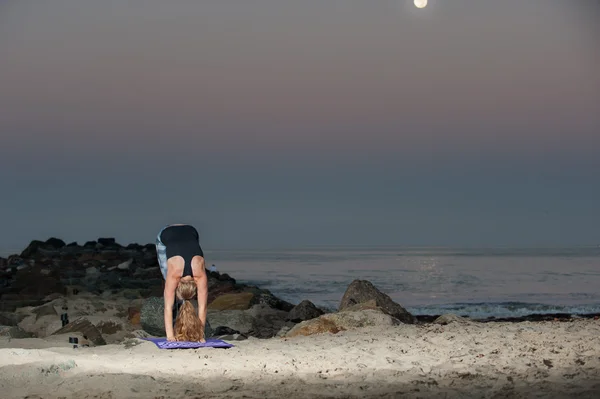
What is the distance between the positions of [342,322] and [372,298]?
367 centimetres

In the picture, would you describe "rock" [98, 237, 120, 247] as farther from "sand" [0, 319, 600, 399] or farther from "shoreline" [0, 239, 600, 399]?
"sand" [0, 319, 600, 399]

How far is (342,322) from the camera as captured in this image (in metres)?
11.3

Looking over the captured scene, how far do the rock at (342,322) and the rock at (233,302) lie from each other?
18.1 ft

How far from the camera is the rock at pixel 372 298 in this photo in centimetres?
1458

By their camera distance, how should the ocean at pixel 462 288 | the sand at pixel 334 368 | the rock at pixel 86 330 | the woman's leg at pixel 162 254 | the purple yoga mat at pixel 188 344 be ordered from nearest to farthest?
the sand at pixel 334 368 → the purple yoga mat at pixel 188 344 → the woman's leg at pixel 162 254 → the rock at pixel 86 330 → the ocean at pixel 462 288

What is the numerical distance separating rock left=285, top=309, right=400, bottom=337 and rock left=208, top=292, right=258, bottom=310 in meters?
5.52

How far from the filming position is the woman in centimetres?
945

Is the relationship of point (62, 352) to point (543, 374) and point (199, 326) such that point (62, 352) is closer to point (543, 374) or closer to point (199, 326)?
point (199, 326)

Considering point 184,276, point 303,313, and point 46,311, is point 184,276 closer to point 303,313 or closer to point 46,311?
point 303,313

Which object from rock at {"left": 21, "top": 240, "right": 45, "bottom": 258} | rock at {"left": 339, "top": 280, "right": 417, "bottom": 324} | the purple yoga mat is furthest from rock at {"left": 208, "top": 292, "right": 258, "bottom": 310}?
rock at {"left": 21, "top": 240, "right": 45, "bottom": 258}

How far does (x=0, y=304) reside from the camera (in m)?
18.3

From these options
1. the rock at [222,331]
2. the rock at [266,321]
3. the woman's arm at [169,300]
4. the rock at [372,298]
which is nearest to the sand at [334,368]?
the woman's arm at [169,300]

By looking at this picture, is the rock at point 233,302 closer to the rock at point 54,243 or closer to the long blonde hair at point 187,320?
the long blonde hair at point 187,320

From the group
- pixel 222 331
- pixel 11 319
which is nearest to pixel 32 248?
pixel 11 319
